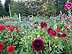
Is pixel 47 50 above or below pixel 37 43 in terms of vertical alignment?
below

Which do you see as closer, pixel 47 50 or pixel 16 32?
pixel 47 50

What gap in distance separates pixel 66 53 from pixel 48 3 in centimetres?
989

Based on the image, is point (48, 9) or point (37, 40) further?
point (48, 9)

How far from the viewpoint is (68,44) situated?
175 centimetres

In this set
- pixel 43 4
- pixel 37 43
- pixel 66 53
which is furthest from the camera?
pixel 43 4

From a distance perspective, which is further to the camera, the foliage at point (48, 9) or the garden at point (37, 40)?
the foliage at point (48, 9)

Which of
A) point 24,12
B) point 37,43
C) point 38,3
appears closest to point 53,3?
point 38,3

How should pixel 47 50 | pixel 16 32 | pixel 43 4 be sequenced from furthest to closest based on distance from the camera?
pixel 43 4
pixel 16 32
pixel 47 50

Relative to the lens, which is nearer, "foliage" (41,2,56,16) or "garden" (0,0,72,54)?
"garden" (0,0,72,54)

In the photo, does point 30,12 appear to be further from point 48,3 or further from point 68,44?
point 68,44

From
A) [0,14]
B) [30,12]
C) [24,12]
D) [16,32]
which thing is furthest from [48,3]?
[16,32]

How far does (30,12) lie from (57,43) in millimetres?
8999

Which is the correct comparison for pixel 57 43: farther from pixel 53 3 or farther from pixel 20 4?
pixel 53 3

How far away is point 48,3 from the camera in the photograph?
1090 cm
